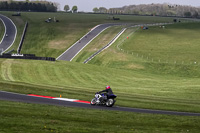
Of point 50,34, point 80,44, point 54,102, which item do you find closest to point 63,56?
point 80,44

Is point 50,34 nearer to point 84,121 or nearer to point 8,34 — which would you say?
point 8,34

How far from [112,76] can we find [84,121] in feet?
147

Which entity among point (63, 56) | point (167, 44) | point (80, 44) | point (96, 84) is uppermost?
point (96, 84)

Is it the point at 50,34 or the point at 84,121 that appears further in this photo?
the point at 50,34

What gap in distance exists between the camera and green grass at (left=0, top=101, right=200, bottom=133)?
64.4 feet

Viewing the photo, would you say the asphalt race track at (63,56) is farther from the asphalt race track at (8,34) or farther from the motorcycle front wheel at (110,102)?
the motorcycle front wheel at (110,102)

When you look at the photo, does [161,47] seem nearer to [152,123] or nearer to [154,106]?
[154,106]

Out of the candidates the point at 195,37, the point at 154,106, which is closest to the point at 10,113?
the point at 154,106

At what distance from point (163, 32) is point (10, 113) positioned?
115m

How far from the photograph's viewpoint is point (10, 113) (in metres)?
22.7

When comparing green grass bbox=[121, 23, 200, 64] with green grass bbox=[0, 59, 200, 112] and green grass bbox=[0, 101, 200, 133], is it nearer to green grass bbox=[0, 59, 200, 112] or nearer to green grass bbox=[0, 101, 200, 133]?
green grass bbox=[0, 59, 200, 112]

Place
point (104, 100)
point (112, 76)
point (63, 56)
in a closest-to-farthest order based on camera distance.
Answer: point (104, 100) → point (112, 76) → point (63, 56)

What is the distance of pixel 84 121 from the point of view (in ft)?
73.3

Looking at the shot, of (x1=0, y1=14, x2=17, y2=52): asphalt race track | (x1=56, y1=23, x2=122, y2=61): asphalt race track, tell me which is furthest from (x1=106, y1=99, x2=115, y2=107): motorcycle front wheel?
(x1=0, y1=14, x2=17, y2=52): asphalt race track
